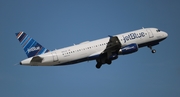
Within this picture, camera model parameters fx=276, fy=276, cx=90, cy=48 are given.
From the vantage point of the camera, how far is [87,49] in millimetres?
48125

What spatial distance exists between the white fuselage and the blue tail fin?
1813 mm

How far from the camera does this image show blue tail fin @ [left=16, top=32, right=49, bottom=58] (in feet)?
154

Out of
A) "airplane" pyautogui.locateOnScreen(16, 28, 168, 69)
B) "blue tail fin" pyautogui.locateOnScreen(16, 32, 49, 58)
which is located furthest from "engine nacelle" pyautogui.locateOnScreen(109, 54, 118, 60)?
"blue tail fin" pyautogui.locateOnScreen(16, 32, 49, 58)

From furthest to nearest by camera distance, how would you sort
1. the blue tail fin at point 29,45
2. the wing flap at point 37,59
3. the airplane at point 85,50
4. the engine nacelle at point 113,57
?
the engine nacelle at point 113,57 < the blue tail fin at point 29,45 < the airplane at point 85,50 < the wing flap at point 37,59

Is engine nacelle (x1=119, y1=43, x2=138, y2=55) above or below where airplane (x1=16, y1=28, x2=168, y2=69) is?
below

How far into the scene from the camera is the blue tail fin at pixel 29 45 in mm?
46800

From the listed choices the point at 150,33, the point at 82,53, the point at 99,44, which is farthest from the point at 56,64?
the point at 150,33

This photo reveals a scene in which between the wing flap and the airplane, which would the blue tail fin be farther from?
the wing flap

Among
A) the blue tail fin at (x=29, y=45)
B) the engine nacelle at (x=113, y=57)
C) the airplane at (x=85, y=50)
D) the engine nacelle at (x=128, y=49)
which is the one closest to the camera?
the airplane at (x=85, y=50)

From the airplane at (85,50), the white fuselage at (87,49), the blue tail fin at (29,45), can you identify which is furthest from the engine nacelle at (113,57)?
the blue tail fin at (29,45)

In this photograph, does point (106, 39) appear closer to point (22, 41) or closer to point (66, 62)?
point (66, 62)

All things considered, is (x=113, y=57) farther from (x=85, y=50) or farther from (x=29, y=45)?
(x=29, y=45)

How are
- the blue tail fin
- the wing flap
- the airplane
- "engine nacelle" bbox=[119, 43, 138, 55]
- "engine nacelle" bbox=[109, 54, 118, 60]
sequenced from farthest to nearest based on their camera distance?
"engine nacelle" bbox=[119, 43, 138, 55] < "engine nacelle" bbox=[109, 54, 118, 60] < the blue tail fin < the airplane < the wing flap

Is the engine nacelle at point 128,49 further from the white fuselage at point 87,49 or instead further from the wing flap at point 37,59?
the wing flap at point 37,59
